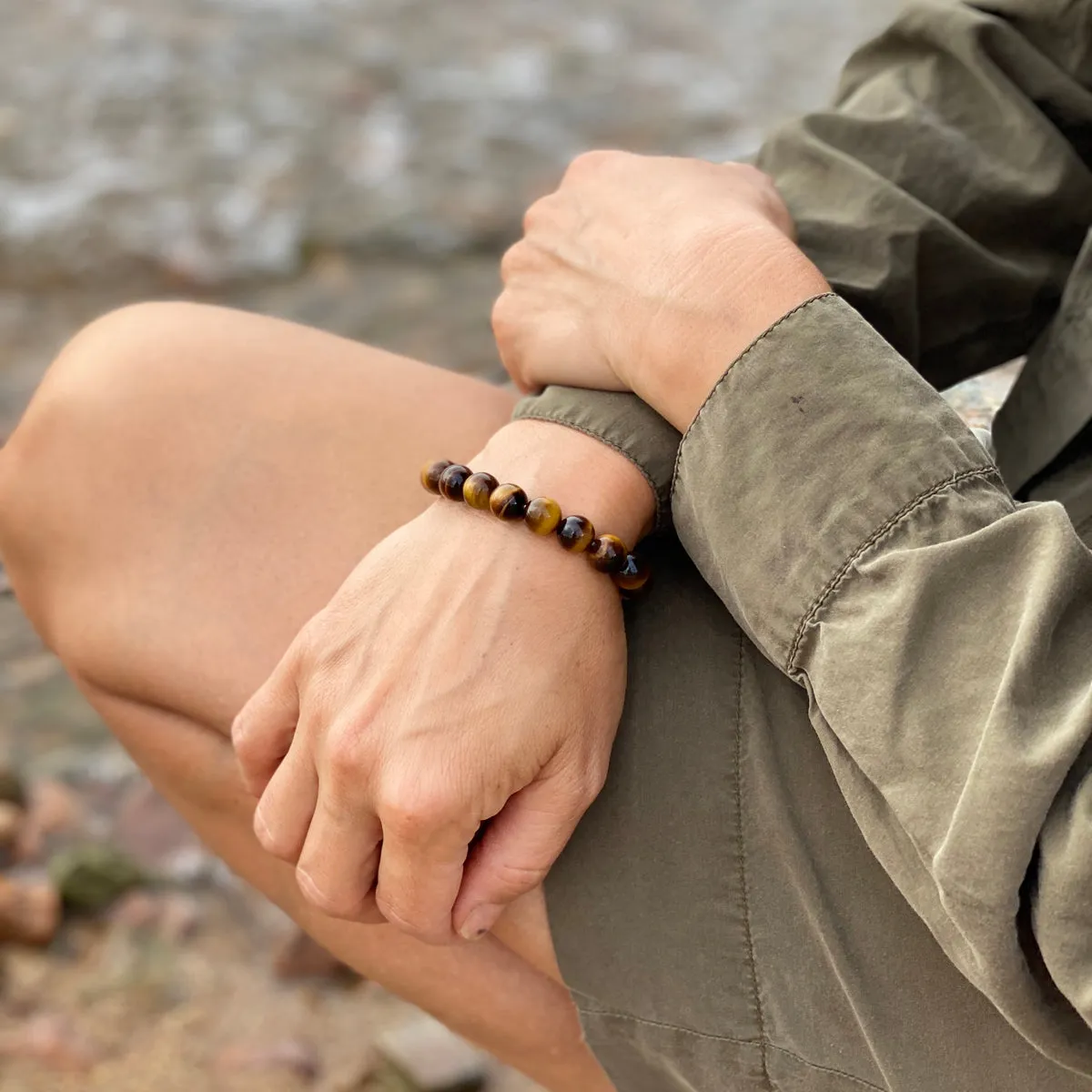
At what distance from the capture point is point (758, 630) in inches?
31.0

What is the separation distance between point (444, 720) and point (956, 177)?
25.8 inches

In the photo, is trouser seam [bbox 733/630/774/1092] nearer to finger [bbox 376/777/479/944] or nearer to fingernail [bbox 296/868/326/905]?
finger [bbox 376/777/479/944]

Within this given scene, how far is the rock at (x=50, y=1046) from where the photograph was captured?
140 cm

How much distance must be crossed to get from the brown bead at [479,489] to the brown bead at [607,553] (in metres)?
0.07

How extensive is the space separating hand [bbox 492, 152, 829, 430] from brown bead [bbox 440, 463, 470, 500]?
5.3 inches

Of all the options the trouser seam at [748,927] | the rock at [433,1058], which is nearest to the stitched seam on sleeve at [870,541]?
the trouser seam at [748,927]

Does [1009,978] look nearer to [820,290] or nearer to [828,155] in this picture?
[820,290]

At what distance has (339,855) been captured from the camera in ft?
2.72

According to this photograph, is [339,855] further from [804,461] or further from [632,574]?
[804,461]

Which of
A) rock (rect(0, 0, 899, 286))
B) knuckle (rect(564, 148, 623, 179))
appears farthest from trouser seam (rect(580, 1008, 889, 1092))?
rock (rect(0, 0, 899, 286))

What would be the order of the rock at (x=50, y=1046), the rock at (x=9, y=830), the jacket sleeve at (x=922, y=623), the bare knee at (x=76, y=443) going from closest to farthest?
the jacket sleeve at (x=922, y=623)
the bare knee at (x=76, y=443)
the rock at (x=50, y=1046)
the rock at (x=9, y=830)

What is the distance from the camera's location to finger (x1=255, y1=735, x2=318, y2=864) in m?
0.84

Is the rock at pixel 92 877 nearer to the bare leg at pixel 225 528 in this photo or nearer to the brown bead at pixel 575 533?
the bare leg at pixel 225 528

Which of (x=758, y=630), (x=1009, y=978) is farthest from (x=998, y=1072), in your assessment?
(x=758, y=630)
